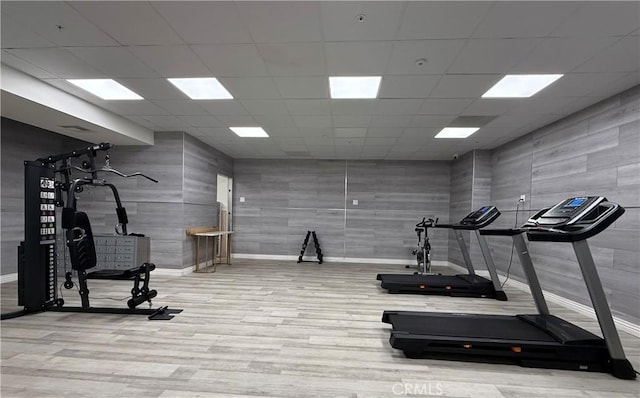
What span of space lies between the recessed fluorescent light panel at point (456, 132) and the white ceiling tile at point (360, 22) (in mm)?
3210

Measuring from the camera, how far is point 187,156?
5949 mm

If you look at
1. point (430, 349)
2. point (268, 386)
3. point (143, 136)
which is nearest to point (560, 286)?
point (430, 349)

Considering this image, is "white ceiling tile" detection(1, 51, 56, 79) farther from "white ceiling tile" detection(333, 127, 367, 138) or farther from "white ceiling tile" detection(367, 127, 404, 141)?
"white ceiling tile" detection(367, 127, 404, 141)

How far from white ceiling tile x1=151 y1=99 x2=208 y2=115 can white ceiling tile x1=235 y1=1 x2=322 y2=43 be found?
2102mm

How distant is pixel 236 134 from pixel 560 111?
558 cm

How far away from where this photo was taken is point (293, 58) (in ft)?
9.63

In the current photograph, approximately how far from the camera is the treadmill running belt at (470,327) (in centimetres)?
271

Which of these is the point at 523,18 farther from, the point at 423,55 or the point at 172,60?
the point at 172,60

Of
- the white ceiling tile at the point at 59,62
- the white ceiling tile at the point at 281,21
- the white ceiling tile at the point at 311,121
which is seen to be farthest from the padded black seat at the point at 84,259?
the white ceiling tile at the point at 311,121

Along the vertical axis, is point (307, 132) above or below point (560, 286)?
above

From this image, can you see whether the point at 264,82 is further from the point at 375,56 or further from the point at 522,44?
the point at 522,44

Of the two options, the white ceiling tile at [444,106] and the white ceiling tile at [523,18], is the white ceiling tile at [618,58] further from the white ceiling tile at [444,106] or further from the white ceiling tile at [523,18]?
the white ceiling tile at [444,106]

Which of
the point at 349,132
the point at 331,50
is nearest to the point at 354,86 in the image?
the point at 331,50

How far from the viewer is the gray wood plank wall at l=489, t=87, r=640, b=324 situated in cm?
331
